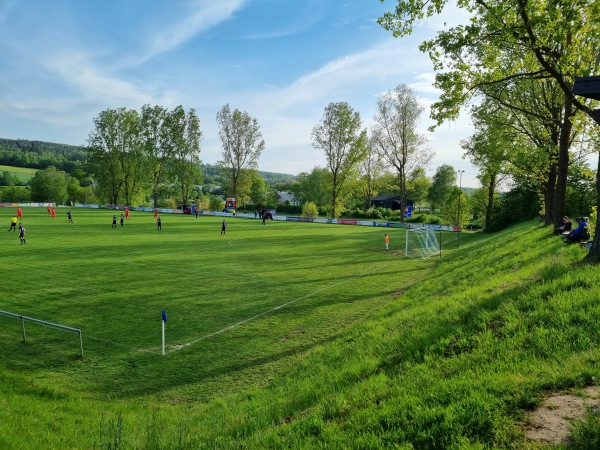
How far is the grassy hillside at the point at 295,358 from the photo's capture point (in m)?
4.65

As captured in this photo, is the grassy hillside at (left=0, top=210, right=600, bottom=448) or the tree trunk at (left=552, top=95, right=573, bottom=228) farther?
the tree trunk at (left=552, top=95, right=573, bottom=228)

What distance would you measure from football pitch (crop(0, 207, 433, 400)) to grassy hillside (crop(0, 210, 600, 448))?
76mm

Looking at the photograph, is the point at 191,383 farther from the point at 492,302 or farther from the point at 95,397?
the point at 492,302

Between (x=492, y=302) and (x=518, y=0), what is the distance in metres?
7.47

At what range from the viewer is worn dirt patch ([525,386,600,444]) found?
146 inches

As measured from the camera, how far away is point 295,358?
10.2m

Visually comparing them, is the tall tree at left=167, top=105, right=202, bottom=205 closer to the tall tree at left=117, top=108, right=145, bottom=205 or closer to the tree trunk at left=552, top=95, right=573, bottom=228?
the tall tree at left=117, top=108, right=145, bottom=205

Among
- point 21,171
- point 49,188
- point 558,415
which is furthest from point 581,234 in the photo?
point 21,171

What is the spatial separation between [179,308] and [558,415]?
1327 cm

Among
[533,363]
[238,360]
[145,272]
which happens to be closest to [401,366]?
[533,363]

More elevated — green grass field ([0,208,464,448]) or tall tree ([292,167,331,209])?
tall tree ([292,167,331,209])

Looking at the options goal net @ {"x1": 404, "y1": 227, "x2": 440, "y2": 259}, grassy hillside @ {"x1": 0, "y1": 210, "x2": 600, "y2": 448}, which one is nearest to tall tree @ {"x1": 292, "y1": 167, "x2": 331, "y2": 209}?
goal net @ {"x1": 404, "y1": 227, "x2": 440, "y2": 259}

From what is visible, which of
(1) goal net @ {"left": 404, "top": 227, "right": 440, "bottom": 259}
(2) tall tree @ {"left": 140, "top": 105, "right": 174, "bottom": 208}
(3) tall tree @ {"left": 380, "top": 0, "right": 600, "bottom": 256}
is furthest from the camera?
(2) tall tree @ {"left": 140, "top": 105, "right": 174, "bottom": 208}

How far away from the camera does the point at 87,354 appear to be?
10.7 m
